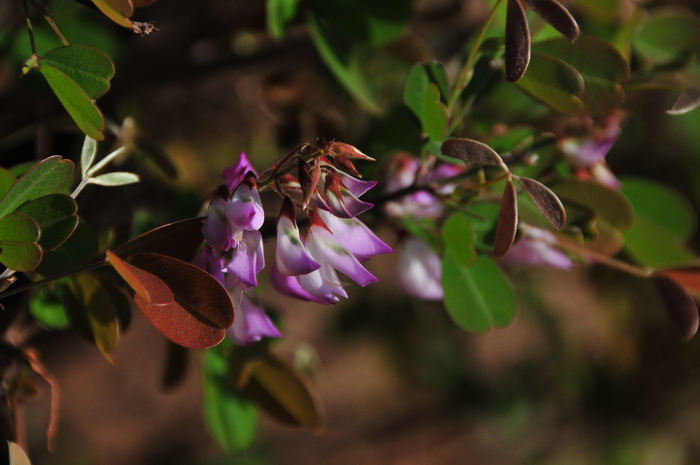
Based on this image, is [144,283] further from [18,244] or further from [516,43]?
[516,43]

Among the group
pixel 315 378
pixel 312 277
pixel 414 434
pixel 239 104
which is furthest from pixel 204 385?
pixel 414 434

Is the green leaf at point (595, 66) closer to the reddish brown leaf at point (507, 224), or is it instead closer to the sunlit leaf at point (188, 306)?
the reddish brown leaf at point (507, 224)

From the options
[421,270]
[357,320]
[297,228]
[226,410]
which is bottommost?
[357,320]

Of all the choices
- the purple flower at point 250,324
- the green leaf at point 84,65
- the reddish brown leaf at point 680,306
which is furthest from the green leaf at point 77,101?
the reddish brown leaf at point 680,306

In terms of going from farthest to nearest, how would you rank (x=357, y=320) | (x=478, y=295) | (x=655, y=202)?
(x=357, y=320)
(x=655, y=202)
(x=478, y=295)

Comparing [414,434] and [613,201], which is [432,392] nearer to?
Result: [414,434]

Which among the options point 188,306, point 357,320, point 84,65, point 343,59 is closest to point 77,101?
point 84,65
